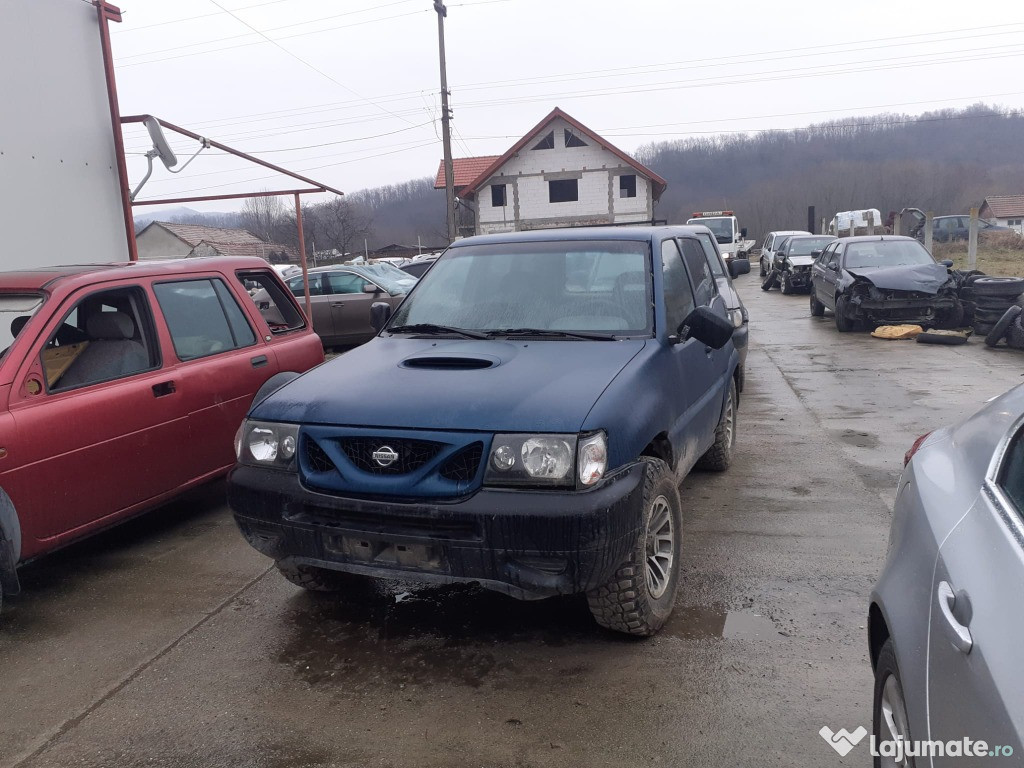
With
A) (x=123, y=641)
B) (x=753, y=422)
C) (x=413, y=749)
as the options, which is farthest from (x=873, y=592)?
(x=753, y=422)

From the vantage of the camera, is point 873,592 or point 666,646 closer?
point 873,592

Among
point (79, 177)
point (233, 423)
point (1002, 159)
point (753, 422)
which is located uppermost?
point (1002, 159)

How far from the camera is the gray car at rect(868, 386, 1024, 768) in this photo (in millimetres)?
1517

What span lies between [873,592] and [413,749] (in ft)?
5.32

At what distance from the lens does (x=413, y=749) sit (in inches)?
110

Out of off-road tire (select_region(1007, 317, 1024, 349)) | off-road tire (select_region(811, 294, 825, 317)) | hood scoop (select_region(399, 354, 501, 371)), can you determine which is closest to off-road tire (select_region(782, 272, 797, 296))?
off-road tire (select_region(811, 294, 825, 317))

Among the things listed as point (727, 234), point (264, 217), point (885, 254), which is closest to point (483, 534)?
point (885, 254)

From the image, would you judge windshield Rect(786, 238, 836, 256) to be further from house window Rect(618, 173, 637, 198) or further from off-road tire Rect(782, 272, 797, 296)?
house window Rect(618, 173, 637, 198)

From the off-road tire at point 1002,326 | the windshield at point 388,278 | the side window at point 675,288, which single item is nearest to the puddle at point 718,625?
A: the side window at point 675,288

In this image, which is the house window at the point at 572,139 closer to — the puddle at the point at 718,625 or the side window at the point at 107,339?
the side window at the point at 107,339

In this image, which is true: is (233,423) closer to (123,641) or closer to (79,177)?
(123,641)

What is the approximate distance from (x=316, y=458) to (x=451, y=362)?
77cm

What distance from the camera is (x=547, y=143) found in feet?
126

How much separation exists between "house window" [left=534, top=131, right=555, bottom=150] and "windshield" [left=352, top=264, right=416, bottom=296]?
916 inches
